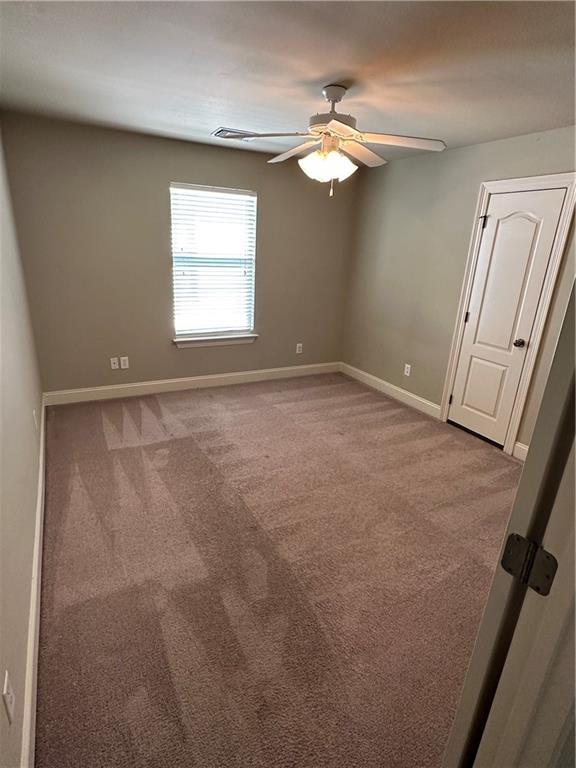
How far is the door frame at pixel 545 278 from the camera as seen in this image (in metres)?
2.85

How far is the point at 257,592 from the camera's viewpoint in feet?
6.33

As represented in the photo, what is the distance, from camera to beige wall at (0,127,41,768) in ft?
3.96

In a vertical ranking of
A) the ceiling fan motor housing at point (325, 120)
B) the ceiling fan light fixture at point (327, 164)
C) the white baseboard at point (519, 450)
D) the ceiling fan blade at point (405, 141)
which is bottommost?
the white baseboard at point (519, 450)

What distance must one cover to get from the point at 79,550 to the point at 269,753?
138 centimetres

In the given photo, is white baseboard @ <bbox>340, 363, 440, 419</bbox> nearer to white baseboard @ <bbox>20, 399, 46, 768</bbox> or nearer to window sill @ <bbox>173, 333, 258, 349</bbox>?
window sill @ <bbox>173, 333, 258, 349</bbox>

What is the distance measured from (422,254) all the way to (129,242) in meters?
2.88

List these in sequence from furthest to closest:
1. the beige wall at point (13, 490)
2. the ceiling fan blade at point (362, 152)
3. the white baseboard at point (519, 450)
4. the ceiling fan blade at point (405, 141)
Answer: the white baseboard at point (519, 450) → the ceiling fan blade at point (362, 152) → the ceiling fan blade at point (405, 141) → the beige wall at point (13, 490)

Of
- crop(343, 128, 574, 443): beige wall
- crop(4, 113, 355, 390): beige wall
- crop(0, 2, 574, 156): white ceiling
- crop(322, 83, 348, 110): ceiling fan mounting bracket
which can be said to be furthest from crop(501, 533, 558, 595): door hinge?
crop(4, 113, 355, 390): beige wall

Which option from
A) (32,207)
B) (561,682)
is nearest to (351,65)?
(561,682)

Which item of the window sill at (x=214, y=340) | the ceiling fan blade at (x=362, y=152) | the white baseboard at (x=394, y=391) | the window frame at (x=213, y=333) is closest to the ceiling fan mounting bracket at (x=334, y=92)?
the ceiling fan blade at (x=362, y=152)

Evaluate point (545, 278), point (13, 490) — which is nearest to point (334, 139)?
point (545, 278)

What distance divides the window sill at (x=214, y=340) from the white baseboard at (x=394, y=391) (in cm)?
137

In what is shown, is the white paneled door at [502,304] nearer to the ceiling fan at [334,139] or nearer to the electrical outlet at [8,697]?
the ceiling fan at [334,139]

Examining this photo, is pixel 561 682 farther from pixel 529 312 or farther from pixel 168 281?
pixel 168 281
